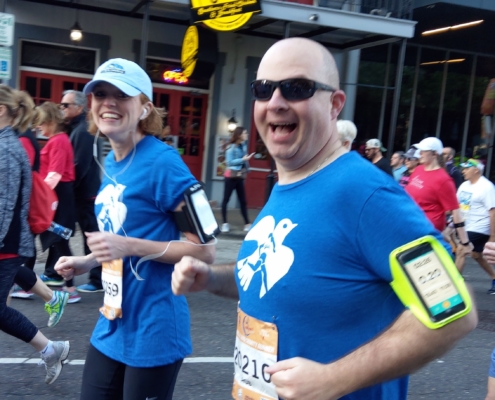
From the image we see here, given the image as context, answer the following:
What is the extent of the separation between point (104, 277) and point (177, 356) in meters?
0.49

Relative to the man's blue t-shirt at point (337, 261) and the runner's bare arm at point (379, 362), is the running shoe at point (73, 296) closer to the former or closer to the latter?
the man's blue t-shirt at point (337, 261)

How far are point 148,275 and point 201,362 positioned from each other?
254 cm

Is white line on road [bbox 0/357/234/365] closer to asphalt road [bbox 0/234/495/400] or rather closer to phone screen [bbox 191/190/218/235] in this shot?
asphalt road [bbox 0/234/495/400]

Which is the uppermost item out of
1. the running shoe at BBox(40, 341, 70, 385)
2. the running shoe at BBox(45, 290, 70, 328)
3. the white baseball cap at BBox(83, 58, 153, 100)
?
the white baseball cap at BBox(83, 58, 153, 100)

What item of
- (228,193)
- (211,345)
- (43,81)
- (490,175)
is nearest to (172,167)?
(211,345)

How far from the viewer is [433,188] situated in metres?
7.30

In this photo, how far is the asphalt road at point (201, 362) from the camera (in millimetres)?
4332

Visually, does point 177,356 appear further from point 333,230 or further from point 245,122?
point 245,122

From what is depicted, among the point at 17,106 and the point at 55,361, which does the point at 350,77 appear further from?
the point at 55,361

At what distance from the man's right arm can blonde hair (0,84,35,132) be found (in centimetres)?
276

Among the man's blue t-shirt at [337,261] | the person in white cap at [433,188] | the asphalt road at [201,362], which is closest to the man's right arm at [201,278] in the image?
the man's blue t-shirt at [337,261]

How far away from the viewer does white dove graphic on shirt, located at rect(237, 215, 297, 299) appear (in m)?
1.66

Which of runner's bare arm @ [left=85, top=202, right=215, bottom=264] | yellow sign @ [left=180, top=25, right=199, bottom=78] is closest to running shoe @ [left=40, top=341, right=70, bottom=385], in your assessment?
runner's bare arm @ [left=85, top=202, right=215, bottom=264]

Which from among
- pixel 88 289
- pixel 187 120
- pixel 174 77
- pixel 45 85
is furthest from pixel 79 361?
pixel 174 77
